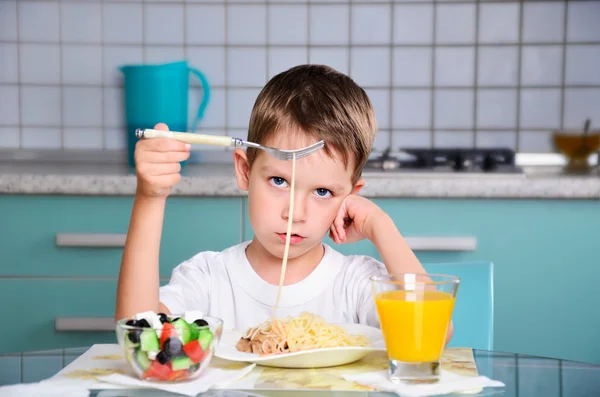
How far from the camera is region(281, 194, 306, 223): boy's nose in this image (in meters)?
1.24

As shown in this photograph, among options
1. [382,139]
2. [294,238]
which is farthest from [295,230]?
[382,139]

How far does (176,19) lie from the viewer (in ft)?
8.77

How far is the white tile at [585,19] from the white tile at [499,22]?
18 cm

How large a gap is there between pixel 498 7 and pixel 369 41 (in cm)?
45

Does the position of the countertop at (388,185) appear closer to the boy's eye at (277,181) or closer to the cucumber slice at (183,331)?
the boy's eye at (277,181)

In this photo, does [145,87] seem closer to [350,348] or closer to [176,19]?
[176,19]

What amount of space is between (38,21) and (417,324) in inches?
88.3

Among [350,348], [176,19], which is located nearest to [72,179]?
[176,19]

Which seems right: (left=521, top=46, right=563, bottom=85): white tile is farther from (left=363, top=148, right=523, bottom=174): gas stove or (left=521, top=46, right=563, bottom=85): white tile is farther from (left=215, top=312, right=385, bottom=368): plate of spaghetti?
(left=215, top=312, right=385, bottom=368): plate of spaghetti

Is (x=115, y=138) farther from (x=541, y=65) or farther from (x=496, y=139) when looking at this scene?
(x=541, y=65)

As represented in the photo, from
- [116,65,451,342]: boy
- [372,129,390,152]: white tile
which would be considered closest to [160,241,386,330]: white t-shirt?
[116,65,451,342]: boy

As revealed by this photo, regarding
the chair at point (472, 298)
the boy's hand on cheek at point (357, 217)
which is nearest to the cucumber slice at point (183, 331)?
the boy's hand on cheek at point (357, 217)

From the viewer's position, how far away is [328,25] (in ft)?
8.73

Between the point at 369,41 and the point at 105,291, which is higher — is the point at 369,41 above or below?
above
